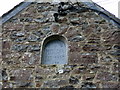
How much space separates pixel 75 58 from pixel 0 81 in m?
1.53

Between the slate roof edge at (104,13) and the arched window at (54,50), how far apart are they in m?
1.07

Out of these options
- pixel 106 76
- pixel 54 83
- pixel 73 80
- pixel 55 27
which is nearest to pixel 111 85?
pixel 106 76

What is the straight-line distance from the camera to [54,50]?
6.76m

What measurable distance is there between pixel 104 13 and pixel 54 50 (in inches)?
55.4

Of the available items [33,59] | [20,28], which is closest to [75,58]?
[33,59]

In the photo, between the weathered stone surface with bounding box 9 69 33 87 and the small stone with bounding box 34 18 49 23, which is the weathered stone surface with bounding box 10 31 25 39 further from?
the weathered stone surface with bounding box 9 69 33 87

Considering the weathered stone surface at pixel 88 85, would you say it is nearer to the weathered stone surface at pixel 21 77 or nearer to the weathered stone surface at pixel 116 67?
the weathered stone surface at pixel 116 67

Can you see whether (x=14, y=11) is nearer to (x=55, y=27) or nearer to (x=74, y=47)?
(x=55, y=27)

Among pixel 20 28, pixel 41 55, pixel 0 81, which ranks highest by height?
pixel 20 28

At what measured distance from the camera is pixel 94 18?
7.11m

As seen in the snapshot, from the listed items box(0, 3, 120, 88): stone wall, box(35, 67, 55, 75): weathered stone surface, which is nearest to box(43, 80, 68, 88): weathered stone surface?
box(0, 3, 120, 88): stone wall

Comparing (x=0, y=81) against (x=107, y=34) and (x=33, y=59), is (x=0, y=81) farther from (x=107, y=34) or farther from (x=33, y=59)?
(x=107, y=34)

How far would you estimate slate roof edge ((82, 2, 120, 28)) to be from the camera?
7.00 metres

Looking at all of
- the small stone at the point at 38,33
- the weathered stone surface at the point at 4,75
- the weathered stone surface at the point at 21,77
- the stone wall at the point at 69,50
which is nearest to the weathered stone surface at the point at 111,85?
the stone wall at the point at 69,50
